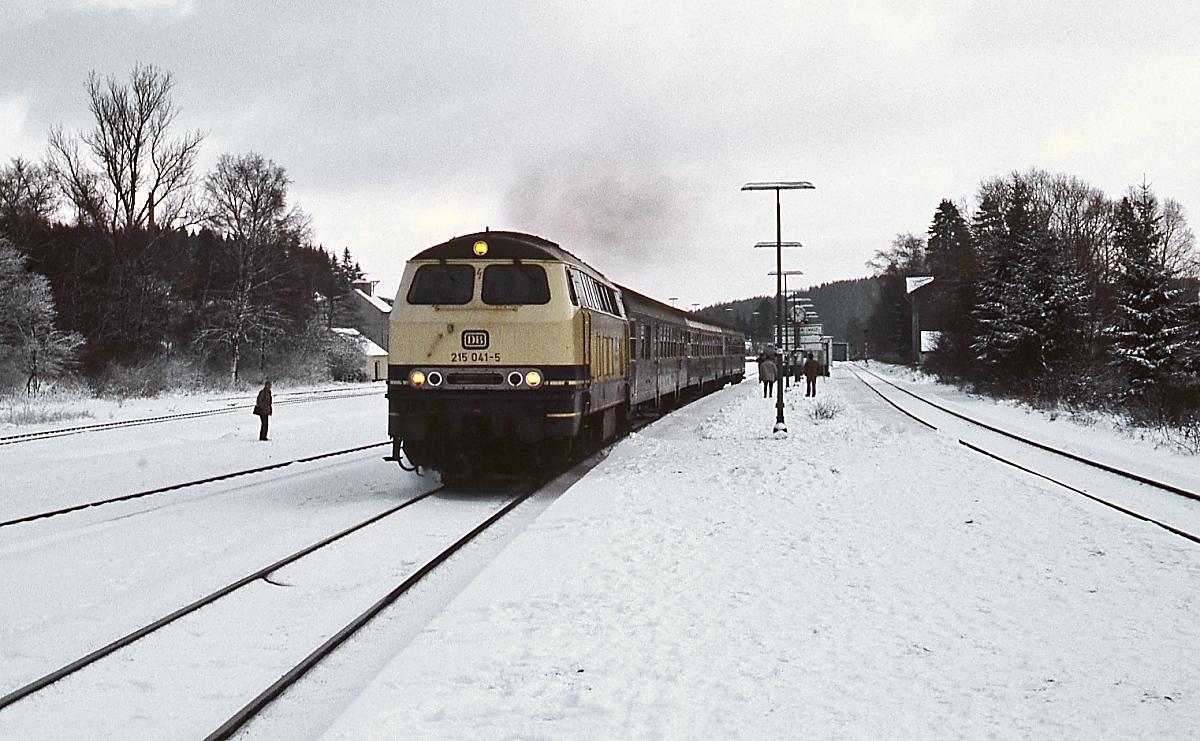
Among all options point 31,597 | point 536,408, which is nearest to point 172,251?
point 536,408

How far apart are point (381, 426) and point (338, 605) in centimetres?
1870

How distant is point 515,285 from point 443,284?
0.94 m

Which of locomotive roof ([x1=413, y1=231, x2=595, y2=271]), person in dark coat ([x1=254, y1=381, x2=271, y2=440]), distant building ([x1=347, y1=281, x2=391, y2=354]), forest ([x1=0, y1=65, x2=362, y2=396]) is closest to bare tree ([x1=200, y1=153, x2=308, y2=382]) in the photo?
forest ([x1=0, y1=65, x2=362, y2=396])

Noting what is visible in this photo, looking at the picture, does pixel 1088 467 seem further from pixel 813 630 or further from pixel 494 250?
pixel 813 630

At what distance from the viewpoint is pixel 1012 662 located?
5082 millimetres

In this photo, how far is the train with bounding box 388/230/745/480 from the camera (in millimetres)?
11578

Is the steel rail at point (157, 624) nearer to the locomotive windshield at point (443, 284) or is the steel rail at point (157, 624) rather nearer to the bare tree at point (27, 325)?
the locomotive windshield at point (443, 284)

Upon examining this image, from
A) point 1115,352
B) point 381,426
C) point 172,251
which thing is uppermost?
point 172,251

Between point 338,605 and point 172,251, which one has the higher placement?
point 172,251

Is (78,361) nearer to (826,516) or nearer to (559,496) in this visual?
(559,496)

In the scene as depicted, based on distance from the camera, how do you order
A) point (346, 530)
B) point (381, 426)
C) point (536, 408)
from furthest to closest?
point (381, 426)
point (536, 408)
point (346, 530)

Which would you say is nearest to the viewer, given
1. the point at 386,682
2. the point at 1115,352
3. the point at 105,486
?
the point at 386,682

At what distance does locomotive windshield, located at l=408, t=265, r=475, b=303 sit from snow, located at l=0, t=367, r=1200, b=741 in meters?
2.63

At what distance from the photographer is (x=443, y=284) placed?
12.1 meters
